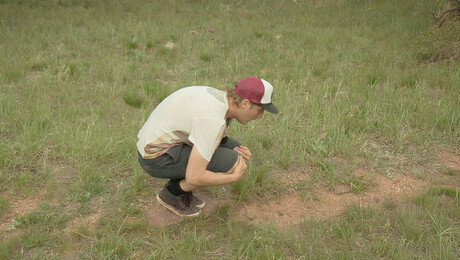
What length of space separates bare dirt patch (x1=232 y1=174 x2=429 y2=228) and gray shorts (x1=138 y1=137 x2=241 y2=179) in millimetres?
538

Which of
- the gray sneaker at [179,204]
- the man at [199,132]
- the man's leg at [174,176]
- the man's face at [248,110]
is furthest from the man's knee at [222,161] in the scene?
the gray sneaker at [179,204]

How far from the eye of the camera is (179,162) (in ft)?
10.2

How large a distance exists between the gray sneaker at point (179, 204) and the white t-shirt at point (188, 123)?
444mm

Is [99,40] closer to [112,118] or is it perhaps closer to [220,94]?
[112,118]

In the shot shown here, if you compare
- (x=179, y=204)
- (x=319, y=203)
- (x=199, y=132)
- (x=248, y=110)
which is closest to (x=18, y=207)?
(x=179, y=204)

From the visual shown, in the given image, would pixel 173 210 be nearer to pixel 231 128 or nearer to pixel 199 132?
pixel 199 132

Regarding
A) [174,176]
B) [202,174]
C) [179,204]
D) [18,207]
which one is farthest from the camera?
[18,207]

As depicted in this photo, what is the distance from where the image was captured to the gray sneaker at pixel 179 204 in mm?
3406

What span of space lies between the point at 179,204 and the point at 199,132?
0.81 metres

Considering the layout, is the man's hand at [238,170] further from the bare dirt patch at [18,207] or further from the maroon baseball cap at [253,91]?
the bare dirt patch at [18,207]

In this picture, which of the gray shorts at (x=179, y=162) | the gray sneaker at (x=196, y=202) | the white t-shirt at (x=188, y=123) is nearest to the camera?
the white t-shirt at (x=188, y=123)

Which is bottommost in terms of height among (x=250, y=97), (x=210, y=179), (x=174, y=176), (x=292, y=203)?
(x=292, y=203)

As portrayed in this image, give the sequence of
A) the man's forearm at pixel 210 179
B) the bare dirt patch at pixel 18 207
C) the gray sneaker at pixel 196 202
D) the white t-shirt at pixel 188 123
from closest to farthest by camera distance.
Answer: the white t-shirt at pixel 188 123
the man's forearm at pixel 210 179
the bare dirt patch at pixel 18 207
the gray sneaker at pixel 196 202

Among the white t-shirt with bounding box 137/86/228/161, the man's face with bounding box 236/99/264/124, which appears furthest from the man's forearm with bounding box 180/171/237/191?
the man's face with bounding box 236/99/264/124
